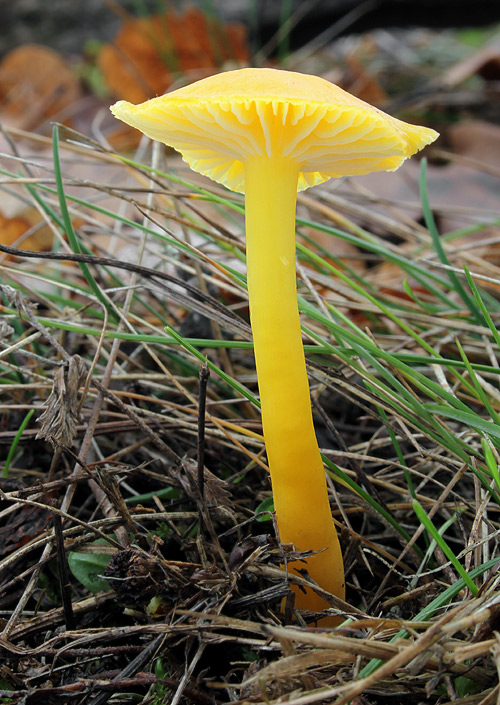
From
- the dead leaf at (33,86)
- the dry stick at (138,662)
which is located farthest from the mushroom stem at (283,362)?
the dead leaf at (33,86)

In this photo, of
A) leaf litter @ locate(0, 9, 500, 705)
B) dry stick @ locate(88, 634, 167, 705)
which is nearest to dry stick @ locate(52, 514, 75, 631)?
leaf litter @ locate(0, 9, 500, 705)

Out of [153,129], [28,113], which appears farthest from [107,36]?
[153,129]

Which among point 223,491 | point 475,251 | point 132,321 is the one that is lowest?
point 223,491

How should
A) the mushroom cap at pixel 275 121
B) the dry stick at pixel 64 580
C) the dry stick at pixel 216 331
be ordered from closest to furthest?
the mushroom cap at pixel 275 121, the dry stick at pixel 64 580, the dry stick at pixel 216 331

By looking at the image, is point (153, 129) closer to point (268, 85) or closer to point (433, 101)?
point (268, 85)

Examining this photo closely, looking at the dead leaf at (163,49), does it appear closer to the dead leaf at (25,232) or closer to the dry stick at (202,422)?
the dead leaf at (25,232)

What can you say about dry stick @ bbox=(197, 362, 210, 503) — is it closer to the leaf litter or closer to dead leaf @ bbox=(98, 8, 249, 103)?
the leaf litter
